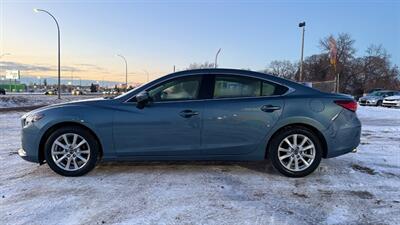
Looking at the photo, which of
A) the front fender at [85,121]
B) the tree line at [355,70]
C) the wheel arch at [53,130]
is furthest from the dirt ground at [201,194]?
the tree line at [355,70]

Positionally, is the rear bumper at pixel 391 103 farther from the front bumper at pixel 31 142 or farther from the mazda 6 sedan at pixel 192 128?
the front bumper at pixel 31 142

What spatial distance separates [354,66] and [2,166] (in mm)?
87831

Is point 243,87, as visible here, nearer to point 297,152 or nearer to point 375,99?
point 297,152

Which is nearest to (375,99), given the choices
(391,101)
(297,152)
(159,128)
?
(391,101)

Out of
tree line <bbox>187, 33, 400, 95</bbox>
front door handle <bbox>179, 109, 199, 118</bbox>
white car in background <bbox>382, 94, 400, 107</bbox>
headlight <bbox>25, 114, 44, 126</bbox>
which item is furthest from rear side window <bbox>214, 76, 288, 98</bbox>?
tree line <bbox>187, 33, 400, 95</bbox>

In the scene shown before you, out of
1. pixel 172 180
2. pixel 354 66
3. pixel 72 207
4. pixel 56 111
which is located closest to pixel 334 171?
pixel 172 180

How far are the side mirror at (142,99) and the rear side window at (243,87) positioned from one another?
977 mm

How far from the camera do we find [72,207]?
166 inches

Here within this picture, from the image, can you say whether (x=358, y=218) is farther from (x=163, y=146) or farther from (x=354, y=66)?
(x=354, y=66)

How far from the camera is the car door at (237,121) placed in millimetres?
5410

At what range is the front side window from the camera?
18.1 feet

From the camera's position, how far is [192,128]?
539cm

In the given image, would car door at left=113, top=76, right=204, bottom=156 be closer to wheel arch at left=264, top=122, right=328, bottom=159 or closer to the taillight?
wheel arch at left=264, top=122, right=328, bottom=159

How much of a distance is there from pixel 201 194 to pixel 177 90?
163 cm
